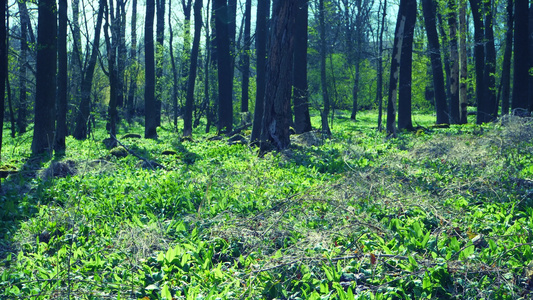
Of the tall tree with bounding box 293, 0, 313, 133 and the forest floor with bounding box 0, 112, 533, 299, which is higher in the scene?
the tall tree with bounding box 293, 0, 313, 133

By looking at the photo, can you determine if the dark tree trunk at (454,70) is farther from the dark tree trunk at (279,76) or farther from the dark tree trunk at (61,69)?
the dark tree trunk at (61,69)

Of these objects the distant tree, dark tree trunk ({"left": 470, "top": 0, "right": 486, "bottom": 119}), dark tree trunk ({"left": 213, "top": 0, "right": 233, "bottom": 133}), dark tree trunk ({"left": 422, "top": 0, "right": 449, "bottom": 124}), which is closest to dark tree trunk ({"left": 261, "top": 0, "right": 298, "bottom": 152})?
dark tree trunk ({"left": 213, "top": 0, "right": 233, "bottom": 133})

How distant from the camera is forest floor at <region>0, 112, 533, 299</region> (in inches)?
145

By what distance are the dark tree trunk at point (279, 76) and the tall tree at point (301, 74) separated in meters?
3.79

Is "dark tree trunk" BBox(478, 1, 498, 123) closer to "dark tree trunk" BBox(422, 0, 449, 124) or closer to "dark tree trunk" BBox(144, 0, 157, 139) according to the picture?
"dark tree trunk" BBox(422, 0, 449, 124)

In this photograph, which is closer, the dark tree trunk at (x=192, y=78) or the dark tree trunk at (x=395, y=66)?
the dark tree trunk at (x=395, y=66)

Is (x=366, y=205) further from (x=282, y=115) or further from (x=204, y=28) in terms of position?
(x=204, y=28)

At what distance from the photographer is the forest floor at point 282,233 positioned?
3686 mm

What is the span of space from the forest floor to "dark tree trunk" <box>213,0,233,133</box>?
10.4 metres

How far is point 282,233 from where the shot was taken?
4.80 metres

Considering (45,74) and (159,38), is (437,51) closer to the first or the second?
(45,74)

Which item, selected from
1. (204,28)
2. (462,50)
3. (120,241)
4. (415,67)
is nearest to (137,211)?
(120,241)

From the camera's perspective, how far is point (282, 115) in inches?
447

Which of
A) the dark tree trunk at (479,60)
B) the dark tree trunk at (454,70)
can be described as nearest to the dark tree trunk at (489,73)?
the dark tree trunk at (479,60)
